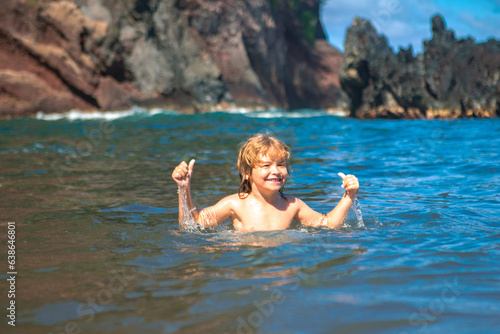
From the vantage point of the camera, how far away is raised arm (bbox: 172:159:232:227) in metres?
4.29

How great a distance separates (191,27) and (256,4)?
9.26m

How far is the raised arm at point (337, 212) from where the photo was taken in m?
4.46

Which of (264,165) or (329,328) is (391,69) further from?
(329,328)

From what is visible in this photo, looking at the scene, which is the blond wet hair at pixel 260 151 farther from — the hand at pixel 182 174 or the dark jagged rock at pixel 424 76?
the dark jagged rock at pixel 424 76

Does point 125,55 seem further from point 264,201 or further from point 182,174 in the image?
point 182,174

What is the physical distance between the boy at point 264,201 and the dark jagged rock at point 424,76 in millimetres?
20497

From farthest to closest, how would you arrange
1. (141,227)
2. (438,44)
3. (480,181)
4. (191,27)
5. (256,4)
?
(256,4) < (191,27) < (438,44) < (480,181) < (141,227)

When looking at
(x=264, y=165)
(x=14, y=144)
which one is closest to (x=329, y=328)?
(x=264, y=165)

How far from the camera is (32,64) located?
31359 millimetres

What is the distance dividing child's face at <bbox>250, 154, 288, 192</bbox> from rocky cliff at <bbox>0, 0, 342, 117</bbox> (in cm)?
2760

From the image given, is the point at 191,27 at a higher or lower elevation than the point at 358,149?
higher

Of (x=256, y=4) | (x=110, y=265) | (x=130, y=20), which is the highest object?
(x=256, y=4)

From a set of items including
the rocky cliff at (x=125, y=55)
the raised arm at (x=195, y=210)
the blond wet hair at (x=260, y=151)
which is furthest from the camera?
the rocky cliff at (x=125, y=55)

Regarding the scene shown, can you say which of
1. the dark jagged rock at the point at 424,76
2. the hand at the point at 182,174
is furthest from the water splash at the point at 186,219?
the dark jagged rock at the point at 424,76
